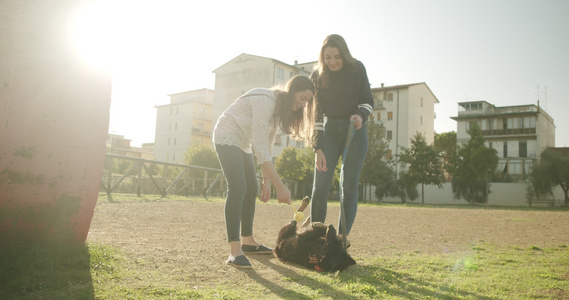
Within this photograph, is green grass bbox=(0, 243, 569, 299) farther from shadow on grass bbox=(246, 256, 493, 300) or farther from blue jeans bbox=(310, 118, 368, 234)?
blue jeans bbox=(310, 118, 368, 234)

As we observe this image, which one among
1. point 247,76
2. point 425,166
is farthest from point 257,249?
point 247,76

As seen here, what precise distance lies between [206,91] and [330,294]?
7110 centimetres

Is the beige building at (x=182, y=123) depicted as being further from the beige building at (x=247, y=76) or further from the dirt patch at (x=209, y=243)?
the dirt patch at (x=209, y=243)

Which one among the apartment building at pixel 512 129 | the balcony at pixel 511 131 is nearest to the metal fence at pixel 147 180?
the apartment building at pixel 512 129

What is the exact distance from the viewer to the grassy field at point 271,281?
2334 mm

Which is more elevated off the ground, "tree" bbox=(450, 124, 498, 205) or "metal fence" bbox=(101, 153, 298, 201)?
"tree" bbox=(450, 124, 498, 205)

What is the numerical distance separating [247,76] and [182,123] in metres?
20.5

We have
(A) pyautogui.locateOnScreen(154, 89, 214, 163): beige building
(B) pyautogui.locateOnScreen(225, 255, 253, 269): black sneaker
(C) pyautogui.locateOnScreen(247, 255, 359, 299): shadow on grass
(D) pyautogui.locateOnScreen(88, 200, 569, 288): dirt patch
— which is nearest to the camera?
(C) pyautogui.locateOnScreen(247, 255, 359, 299): shadow on grass

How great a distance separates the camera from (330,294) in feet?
8.45

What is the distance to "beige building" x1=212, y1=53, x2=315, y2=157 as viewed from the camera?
174ft

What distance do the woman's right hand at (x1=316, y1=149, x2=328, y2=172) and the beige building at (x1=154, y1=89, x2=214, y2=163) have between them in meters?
63.7

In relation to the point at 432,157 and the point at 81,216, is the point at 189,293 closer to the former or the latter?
the point at 81,216

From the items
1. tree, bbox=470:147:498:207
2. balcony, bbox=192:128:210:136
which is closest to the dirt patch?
tree, bbox=470:147:498:207

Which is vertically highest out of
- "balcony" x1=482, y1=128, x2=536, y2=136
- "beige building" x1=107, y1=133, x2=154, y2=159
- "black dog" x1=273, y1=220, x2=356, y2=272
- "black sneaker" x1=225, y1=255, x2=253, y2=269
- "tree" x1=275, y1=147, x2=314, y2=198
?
"balcony" x1=482, y1=128, x2=536, y2=136
